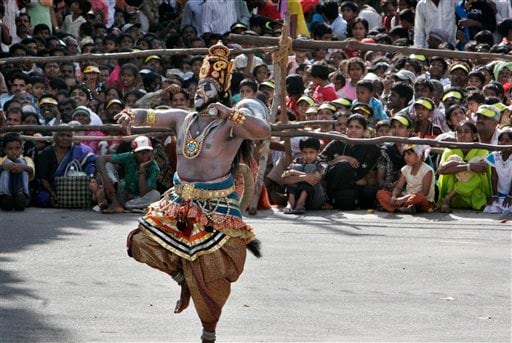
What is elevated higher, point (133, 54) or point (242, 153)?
point (133, 54)

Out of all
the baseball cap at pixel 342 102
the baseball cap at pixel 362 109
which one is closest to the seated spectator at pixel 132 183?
the baseball cap at pixel 362 109

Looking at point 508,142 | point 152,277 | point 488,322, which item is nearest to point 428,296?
point 488,322

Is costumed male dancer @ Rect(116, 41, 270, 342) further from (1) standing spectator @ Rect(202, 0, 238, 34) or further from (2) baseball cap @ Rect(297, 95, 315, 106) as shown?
(1) standing spectator @ Rect(202, 0, 238, 34)

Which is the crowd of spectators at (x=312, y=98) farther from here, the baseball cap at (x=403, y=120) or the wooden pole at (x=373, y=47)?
the wooden pole at (x=373, y=47)

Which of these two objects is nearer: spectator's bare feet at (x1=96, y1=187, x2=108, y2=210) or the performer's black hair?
the performer's black hair

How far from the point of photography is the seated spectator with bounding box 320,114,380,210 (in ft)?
43.7

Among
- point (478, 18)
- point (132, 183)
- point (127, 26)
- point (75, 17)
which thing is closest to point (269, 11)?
point (127, 26)

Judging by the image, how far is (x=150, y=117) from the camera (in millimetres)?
8289

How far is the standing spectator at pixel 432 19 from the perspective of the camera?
18.4m

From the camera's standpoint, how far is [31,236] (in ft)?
39.1

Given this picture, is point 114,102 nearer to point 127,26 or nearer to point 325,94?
point 325,94

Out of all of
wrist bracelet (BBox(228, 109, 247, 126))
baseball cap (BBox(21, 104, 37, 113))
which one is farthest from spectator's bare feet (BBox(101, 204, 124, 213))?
wrist bracelet (BBox(228, 109, 247, 126))

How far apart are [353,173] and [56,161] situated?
315 centimetres

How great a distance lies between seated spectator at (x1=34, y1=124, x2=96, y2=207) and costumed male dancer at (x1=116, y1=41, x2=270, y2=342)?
18.8ft
